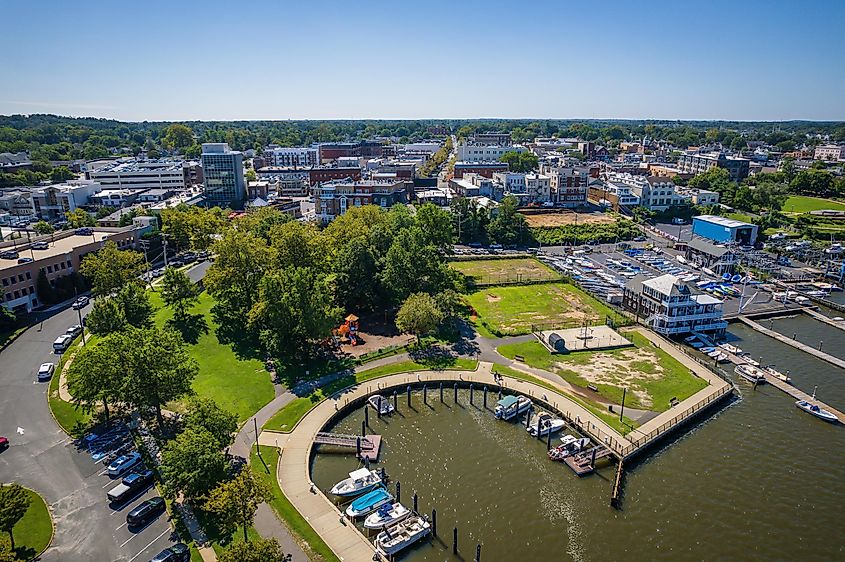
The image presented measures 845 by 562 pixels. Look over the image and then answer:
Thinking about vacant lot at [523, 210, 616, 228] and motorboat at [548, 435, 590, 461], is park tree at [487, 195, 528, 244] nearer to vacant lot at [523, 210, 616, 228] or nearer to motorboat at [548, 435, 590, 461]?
vacant lot at [523, 210, 616, 228]

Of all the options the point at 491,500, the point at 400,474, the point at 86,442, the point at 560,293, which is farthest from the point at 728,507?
the point at 86,442

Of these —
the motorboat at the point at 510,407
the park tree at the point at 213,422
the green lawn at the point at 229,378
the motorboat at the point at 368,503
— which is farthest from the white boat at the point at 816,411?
the park tree at the point at 213,422

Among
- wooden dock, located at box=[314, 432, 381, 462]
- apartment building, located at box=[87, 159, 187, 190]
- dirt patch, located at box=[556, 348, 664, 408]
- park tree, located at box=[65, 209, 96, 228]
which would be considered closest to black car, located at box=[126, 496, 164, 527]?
wooden dock, located at box=[314, 432, 381, 462]

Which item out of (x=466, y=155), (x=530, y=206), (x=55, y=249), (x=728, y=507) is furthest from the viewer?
(x=466, y=155)

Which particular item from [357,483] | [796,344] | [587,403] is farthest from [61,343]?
[796,344]

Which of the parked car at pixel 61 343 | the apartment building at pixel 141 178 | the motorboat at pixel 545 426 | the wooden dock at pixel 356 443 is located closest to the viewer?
the wooden dock at pixel 356 443

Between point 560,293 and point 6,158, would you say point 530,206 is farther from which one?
point 6,158

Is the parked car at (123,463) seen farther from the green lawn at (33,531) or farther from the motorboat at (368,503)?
the motorboat at (368,503)
